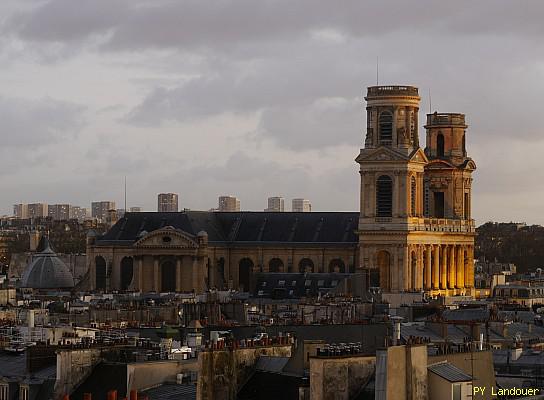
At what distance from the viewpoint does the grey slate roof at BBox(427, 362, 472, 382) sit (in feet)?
131

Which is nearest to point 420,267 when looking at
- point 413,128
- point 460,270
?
point 413,128

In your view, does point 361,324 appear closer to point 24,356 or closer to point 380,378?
point 24,356

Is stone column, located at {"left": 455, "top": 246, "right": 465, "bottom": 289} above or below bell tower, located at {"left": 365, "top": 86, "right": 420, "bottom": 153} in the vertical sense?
below

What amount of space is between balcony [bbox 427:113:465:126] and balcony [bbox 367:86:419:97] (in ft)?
40.7

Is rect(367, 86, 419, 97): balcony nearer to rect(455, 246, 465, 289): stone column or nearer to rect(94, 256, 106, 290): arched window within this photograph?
rect(455, 246, 465, 289): stone column

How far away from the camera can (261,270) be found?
525ft

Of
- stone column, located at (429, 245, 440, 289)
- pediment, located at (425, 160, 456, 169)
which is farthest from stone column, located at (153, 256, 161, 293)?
pediment, located at (425, 160, 456, 169)

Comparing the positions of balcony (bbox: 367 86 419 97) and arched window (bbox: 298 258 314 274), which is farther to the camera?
arched window (bbox: 298 258 314 274)

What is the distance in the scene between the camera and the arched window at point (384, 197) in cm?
15338

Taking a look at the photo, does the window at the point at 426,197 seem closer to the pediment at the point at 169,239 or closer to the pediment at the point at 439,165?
the pediment at the point at 439,165

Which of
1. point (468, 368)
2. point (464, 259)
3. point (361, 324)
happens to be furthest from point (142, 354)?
point (464, 259)

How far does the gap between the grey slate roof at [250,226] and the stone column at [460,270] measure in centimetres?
839

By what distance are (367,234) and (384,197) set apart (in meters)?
2.94

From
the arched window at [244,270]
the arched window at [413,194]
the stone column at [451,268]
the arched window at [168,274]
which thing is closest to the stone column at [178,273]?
the arched window at [168,274]
